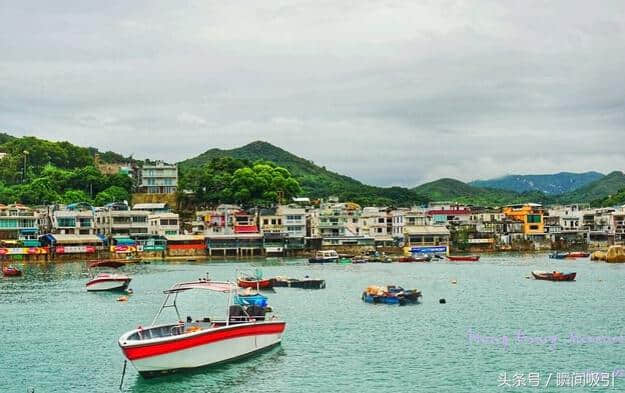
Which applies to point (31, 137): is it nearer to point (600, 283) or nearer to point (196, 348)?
point (600, 283)

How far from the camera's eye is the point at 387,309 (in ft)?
157

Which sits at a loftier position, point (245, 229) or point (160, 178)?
point (160, 178)

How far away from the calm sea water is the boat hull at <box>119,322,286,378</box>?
0.46 m

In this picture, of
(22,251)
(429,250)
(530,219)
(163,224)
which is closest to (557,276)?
(429,250)

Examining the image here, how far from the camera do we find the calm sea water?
91.6ft

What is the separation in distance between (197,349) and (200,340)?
35cm

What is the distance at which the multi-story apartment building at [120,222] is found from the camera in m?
114

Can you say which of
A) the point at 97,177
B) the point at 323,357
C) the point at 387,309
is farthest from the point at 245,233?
the point at 323,357

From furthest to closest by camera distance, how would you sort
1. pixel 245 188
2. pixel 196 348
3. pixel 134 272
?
pixel 245 188 → pixel 134 272 → pixel 196 348

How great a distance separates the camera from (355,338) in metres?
36.4

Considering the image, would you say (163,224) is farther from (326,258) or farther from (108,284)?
(108,284)

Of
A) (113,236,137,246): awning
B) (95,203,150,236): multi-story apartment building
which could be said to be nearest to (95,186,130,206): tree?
(95,203,150,236): multi-story apartment building

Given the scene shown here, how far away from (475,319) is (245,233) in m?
77.0

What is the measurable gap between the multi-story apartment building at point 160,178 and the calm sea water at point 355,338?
2784 inches
